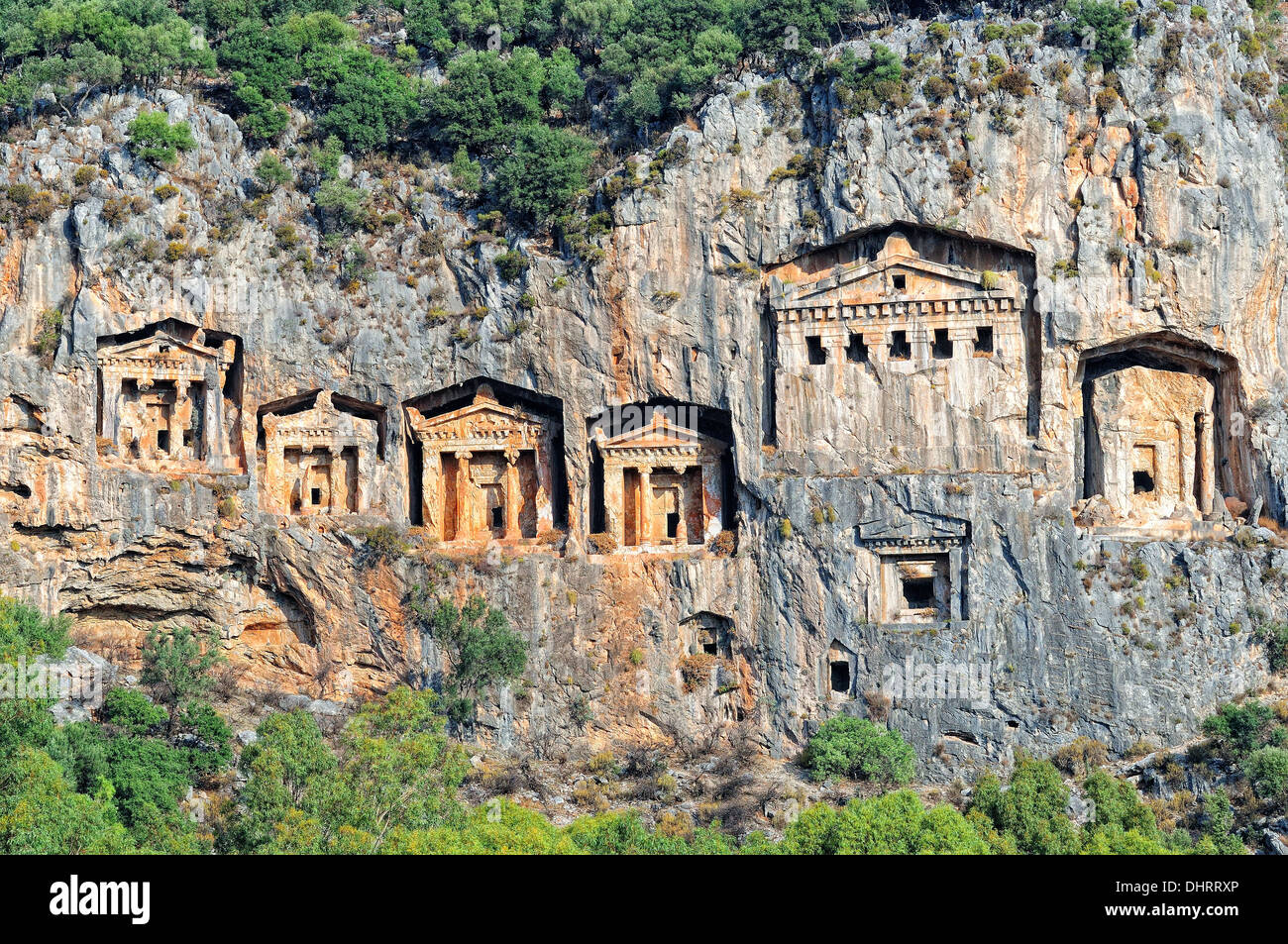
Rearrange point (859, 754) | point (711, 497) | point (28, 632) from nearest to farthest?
point (28, 632)
point (859, 754)
point (711, 497)

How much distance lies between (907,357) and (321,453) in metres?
17.6

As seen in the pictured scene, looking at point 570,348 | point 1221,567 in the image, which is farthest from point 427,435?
point 1221,567

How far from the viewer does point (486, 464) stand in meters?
64.2

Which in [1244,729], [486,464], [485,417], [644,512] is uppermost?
[485,417]

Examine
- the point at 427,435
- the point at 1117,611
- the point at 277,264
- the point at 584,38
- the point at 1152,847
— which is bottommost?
the point at 1152,847

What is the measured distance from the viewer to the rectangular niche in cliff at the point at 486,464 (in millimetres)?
63531

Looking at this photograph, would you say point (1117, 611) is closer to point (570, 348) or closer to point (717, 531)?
point (717, 531)

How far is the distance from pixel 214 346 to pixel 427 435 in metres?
6.81

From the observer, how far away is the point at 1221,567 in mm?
58688

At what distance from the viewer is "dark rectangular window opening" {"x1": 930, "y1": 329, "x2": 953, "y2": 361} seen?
6150 cm

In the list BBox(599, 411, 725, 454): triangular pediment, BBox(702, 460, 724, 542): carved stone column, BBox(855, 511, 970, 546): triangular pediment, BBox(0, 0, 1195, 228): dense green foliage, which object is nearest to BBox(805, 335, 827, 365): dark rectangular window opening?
BBox(599, 411, 725, 454): triangular pediment

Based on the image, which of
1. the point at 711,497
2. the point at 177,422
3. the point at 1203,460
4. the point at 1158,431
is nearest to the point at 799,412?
the point at 711,497

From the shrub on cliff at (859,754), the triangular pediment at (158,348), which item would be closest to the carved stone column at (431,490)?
the triangular pediment at (158,348)

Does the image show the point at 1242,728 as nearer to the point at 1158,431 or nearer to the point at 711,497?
the point at 1158,431
